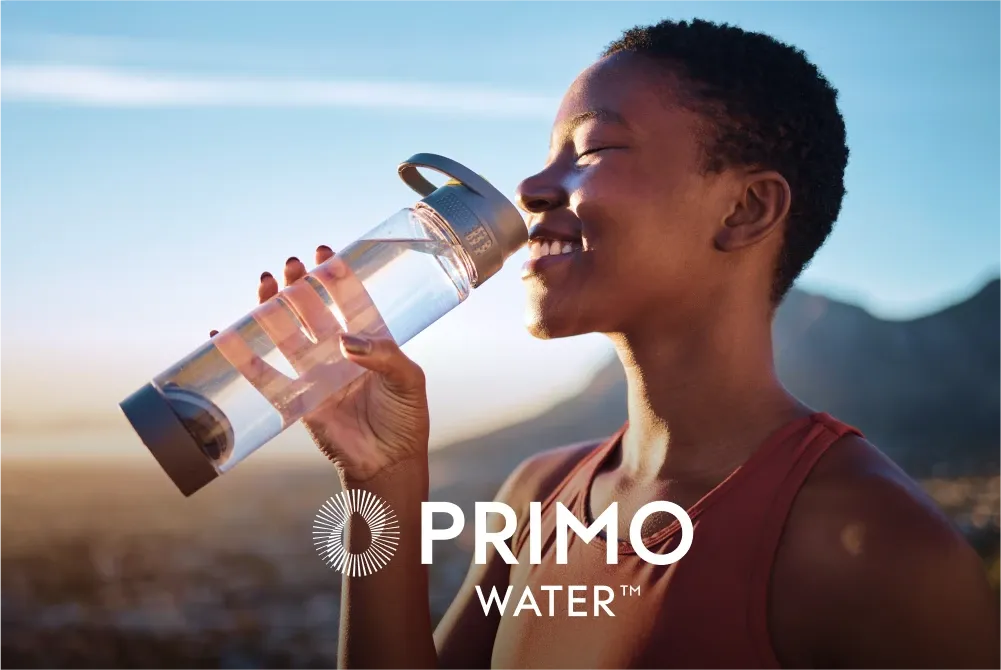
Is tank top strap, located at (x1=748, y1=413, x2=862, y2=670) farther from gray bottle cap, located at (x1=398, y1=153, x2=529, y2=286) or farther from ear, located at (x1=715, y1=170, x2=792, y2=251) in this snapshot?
gray bottle cap, located at (x1=398, y1=153, x2=529, y2=286)

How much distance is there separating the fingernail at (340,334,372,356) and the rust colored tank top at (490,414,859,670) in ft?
1.33

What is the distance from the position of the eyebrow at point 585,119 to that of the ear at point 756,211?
183mm

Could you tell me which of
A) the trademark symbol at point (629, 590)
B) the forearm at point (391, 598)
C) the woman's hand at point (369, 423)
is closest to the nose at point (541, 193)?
the woman's hand at point (369, 423)

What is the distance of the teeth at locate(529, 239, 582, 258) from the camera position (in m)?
1.17

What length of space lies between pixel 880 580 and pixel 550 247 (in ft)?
1.86

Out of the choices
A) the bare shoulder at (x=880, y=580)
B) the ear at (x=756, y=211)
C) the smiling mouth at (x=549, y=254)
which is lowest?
the bare shoulder at (x=880, y=580)

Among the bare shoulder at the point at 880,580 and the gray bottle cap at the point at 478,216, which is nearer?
the bare shoulder at the point at 880,580

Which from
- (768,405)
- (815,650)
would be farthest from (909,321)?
(815,650)

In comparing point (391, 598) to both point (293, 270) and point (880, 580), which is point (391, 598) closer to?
point (293, 270)

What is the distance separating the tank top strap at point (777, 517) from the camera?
959 millimetres

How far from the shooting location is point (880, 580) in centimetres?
91

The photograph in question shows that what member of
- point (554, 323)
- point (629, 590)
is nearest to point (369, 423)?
point (554, 323)

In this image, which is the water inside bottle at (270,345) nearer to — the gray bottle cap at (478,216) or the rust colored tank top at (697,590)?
the gray bottle cap at (478,216)

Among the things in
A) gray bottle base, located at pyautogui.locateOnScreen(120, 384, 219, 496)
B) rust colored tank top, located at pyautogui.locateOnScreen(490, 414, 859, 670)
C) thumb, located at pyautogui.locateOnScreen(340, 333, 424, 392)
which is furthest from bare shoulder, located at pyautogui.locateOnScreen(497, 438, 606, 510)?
gray bottle base, located at pyautogui.locateOnScreen(120, 384, 219, 496)
